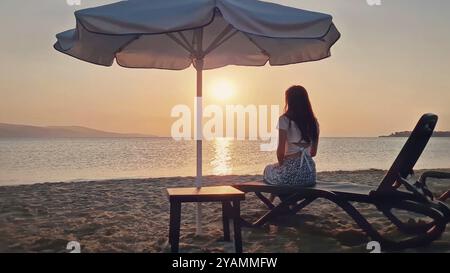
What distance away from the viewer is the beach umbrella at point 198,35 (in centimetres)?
333

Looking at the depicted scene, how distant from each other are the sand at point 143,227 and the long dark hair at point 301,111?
1067 millimetres

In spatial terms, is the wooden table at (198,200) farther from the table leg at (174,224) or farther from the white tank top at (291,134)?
the white tank top at (291,134)

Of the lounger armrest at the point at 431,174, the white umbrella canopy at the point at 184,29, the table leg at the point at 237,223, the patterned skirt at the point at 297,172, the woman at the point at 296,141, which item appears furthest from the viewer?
the lounger armrest at the point at 431,174

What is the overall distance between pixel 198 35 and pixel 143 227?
2.29m

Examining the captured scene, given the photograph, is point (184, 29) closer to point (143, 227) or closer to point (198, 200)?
point (198, 200)

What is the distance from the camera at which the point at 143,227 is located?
520 centimetres

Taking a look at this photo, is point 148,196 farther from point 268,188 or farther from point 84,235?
point 268,188

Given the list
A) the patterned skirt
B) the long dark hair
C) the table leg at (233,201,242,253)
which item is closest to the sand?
the table leg at (233,201,242,253)

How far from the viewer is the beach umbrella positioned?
333 cm

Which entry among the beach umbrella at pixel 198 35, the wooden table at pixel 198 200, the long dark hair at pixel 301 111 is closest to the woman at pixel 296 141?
the long dark hair at pixel 301 111

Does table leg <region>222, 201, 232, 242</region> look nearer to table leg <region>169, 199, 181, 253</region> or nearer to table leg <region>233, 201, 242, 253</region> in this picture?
table leg <region>233, 201, 242, 253</region>

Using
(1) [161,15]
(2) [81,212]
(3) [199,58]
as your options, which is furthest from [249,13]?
(2) [81,212]

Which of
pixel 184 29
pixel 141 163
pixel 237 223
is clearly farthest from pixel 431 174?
pixel 141 163

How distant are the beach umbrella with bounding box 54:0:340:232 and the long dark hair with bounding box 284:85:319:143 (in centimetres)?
62
